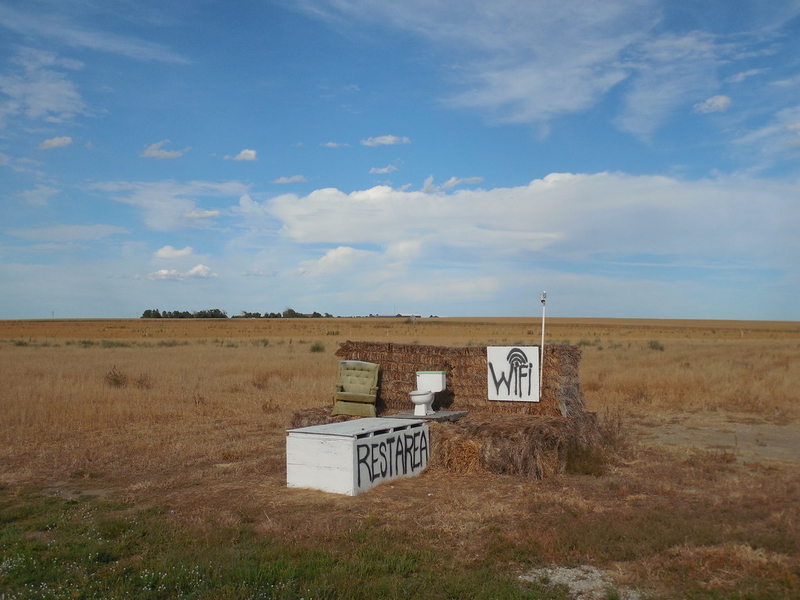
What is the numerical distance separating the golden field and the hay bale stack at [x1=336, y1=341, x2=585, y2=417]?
3.35ft

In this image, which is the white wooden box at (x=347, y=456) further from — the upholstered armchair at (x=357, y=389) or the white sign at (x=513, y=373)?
the white sign at (x=513, y=373)

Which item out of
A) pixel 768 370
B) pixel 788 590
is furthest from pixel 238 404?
pixel 768 370

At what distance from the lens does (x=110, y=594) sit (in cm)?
496

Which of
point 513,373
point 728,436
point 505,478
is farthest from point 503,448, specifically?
point 728,436

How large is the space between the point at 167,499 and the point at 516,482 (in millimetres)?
4183

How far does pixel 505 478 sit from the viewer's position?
29.3ft

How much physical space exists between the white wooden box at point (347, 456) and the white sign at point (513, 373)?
11.3ft

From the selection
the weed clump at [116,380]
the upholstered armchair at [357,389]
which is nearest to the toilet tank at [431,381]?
the upholstered armchair at [357,389]

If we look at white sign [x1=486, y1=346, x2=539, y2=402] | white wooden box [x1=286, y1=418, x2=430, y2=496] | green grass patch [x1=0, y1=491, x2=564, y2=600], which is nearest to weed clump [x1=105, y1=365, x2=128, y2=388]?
white sign [x1=486, y1=346, x2=539, y2=402]

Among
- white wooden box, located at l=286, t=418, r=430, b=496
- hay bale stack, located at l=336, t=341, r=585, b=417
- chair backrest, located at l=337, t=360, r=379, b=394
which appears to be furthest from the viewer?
chair backrest, located at l=337, t=360, r=379, b=394

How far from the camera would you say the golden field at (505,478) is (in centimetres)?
595

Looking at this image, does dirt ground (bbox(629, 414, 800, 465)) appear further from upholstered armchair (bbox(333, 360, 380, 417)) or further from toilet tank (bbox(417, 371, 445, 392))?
upholstered armchair (bbox(333, 360, 380, 417))

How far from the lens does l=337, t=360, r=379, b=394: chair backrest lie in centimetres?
1205

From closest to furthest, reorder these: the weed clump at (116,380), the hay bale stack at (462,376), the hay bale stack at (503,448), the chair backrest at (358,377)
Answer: the hay bale stack at (503,448)
the hay bale stack at (462,376)
the chair backrest at (358,377)
the weed clump at (116,380)
